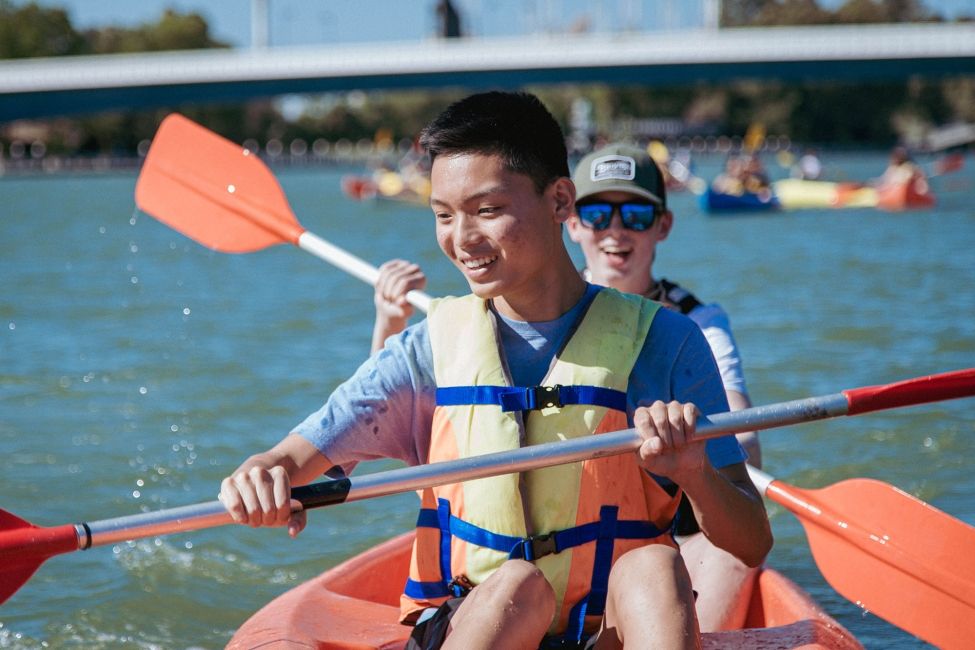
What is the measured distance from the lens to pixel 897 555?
2.78 meters

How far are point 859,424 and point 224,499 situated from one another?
5.13 meters

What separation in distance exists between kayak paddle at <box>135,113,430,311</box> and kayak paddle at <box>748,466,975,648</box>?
1.90 metres

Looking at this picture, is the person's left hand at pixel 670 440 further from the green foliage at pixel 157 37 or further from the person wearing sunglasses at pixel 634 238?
the green foliage at pixel 157 37

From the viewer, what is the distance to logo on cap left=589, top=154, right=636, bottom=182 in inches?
136

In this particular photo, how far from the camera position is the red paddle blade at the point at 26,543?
7.42ft

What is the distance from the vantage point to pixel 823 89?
65750mm

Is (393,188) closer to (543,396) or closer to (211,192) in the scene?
(211,192)

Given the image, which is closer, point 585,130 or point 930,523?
point 930,523

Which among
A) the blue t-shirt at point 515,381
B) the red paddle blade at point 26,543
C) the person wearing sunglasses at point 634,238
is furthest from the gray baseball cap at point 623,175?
the red paddle blade at point 26,543

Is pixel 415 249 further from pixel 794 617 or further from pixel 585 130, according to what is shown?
pixel 585 130

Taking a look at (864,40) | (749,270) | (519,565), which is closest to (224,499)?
(519,565)

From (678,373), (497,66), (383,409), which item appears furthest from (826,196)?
(383,409)

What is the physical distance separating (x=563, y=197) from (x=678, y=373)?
13.8 inches

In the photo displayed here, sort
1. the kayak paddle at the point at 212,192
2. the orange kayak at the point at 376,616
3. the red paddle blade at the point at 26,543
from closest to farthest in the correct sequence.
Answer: the red paddle blade at the point at 26,543, the orange kayak at the point at 376,616, the kayak paddle at the point at 212,192
